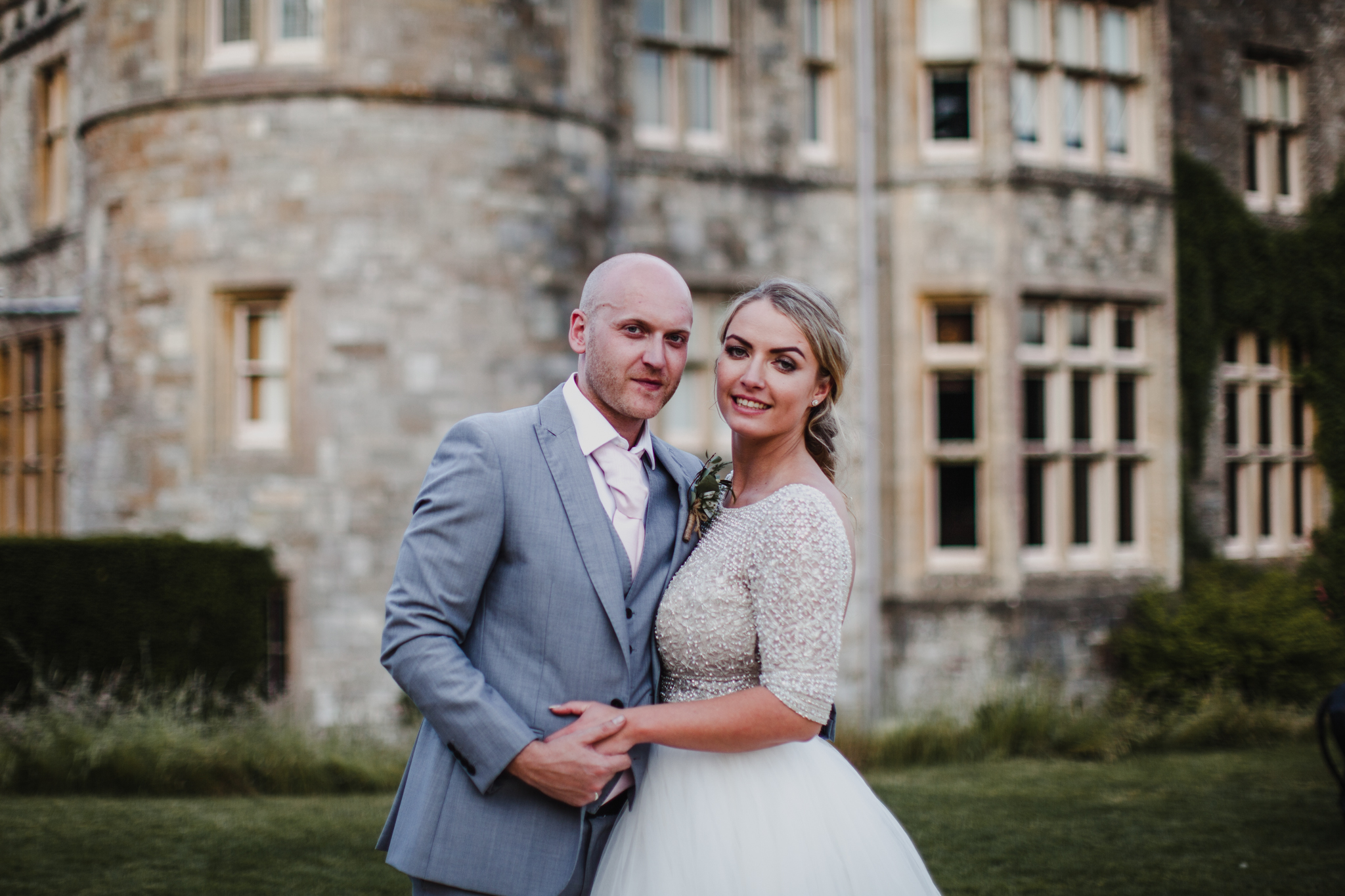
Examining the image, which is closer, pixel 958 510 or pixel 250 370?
pixel 250 370

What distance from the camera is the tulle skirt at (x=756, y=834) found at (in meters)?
2.55

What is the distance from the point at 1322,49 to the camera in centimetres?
1362

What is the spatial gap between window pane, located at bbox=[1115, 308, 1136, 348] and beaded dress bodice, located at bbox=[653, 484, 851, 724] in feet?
33.8

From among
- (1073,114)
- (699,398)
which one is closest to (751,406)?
(699,398)

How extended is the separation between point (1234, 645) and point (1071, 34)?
6090mm

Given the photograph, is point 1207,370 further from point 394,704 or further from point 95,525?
point 95,525

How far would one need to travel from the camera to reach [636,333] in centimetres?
266

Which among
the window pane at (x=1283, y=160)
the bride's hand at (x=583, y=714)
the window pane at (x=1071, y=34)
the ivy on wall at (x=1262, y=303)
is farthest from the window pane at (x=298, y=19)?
the window pane at (x=1283, y=160)

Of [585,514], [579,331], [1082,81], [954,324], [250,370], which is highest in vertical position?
[1082,81]

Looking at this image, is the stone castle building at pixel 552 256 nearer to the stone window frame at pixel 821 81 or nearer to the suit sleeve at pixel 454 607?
the stone window frame at pixel 821 81

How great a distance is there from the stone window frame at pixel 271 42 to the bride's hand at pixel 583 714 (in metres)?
8.18

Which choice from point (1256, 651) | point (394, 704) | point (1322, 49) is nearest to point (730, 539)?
point (394, 704)

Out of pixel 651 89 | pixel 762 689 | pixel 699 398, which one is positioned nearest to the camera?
pixel 762 689

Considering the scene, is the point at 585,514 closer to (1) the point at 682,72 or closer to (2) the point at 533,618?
(2) the point at 533,618
